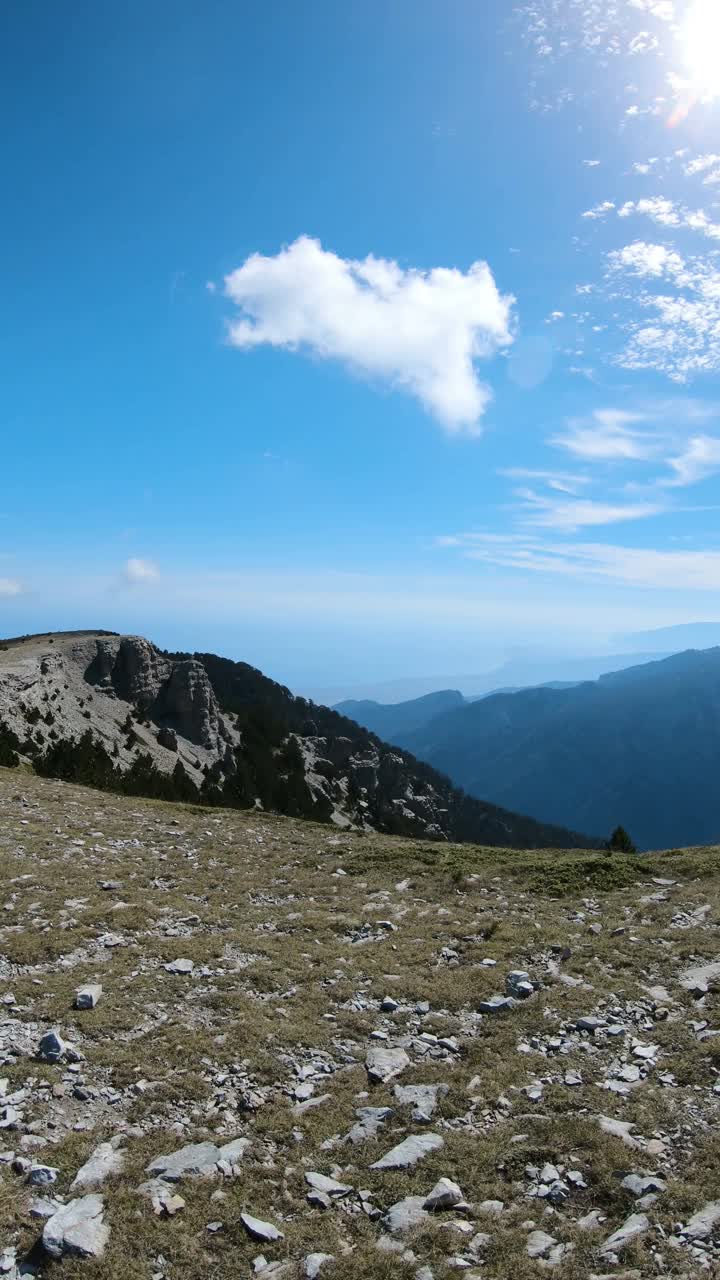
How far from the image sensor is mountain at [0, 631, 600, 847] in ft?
228

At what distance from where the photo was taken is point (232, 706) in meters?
Answer: 151

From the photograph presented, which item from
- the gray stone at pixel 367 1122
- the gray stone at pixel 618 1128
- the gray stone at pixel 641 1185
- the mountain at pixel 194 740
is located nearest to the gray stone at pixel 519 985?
the gray stone at pixel 618 1128

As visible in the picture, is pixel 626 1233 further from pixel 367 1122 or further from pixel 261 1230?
pixel 261 1230

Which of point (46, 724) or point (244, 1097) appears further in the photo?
point (46, 724)

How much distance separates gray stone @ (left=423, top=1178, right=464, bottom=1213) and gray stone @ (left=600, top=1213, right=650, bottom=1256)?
1.56 metres

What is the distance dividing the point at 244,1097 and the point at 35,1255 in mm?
3258

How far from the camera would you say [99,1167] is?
8.09 m

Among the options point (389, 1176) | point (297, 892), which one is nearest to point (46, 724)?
point (297, 892)

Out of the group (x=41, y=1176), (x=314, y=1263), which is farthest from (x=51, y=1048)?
(x=314, y=1263)

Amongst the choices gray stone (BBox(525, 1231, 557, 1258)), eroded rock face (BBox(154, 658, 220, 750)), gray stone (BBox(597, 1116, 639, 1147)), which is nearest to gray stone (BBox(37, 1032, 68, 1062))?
gray stone (BBox(525, 1231, 557, 1258))

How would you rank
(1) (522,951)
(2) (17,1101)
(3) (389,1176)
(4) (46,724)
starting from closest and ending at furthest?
(3) (389,1176), (2) (17,1101), (1) (522,951), (4) (46,724)

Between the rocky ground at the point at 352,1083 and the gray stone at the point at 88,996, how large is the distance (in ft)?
0.49

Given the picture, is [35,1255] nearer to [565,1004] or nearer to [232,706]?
[565,1004]

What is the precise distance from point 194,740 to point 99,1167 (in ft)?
339
